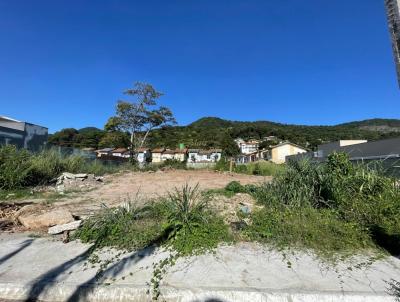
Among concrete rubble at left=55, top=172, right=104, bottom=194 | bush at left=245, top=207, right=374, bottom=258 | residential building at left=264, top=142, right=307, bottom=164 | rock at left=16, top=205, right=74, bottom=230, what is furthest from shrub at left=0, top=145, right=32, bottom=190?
residential building at left=264, top=142, right=307, bottom=164

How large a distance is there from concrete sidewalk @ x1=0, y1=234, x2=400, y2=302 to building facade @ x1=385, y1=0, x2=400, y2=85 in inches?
87.0

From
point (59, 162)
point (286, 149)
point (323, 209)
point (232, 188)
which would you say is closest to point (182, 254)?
point (323, 209)

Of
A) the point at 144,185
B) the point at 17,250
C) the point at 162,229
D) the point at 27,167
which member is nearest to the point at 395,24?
the point at 162,229

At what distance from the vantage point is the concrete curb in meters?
2.72

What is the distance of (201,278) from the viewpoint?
10.1 feet

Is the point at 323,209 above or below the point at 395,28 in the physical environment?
below

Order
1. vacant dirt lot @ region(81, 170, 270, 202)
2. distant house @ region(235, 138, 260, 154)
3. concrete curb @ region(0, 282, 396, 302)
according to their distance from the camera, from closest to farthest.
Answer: concrete curb @ region(0, 282, 396, 302) → vacant dirt lot @ region(81, 170, 270, 202) → distant house @ region(235, 138, 260, 154)

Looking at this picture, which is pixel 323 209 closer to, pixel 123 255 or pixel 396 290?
pixel 396 290

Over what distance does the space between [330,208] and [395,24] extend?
11.5ft

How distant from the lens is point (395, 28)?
242 cm

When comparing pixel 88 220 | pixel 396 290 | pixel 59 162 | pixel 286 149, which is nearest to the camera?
pixel 396 290

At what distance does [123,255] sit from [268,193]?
3.50 metres

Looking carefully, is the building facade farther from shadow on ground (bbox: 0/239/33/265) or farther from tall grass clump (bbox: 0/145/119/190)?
tall grass clump (bbox: 0/145/119/190)

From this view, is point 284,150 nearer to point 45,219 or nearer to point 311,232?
point 311,232
